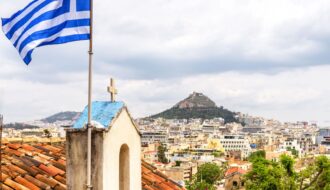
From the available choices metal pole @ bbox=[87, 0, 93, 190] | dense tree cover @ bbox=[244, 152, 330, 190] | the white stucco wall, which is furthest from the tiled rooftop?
dense tree cover @ bbox=[244, 152, 330, 190]

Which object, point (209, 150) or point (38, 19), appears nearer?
point (38, 19)

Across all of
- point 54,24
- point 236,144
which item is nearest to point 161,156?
point 236,144

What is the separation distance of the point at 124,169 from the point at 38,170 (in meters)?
1.22

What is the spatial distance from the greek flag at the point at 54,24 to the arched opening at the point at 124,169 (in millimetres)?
1365

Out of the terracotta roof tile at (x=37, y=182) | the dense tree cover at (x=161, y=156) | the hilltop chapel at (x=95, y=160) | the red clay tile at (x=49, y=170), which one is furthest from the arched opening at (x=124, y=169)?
the dense tree cover at (x=161, y=156)

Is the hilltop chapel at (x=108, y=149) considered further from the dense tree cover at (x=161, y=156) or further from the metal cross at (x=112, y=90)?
the dense tree cover at (x=161, y=156)

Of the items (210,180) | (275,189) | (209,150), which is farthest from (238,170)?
(209,150)

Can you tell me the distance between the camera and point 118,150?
5.45 m

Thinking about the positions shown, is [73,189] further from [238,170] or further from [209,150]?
[209,150]

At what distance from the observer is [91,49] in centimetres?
497

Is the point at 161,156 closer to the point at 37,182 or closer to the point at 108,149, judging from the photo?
the point at 37,182

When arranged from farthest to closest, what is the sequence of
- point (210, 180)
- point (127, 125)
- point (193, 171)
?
point (193, 171) < point (210, 180) < point (127, 125)

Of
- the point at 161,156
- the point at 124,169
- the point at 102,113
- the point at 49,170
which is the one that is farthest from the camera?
the point at 161,156

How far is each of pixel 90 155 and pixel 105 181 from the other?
295mm
